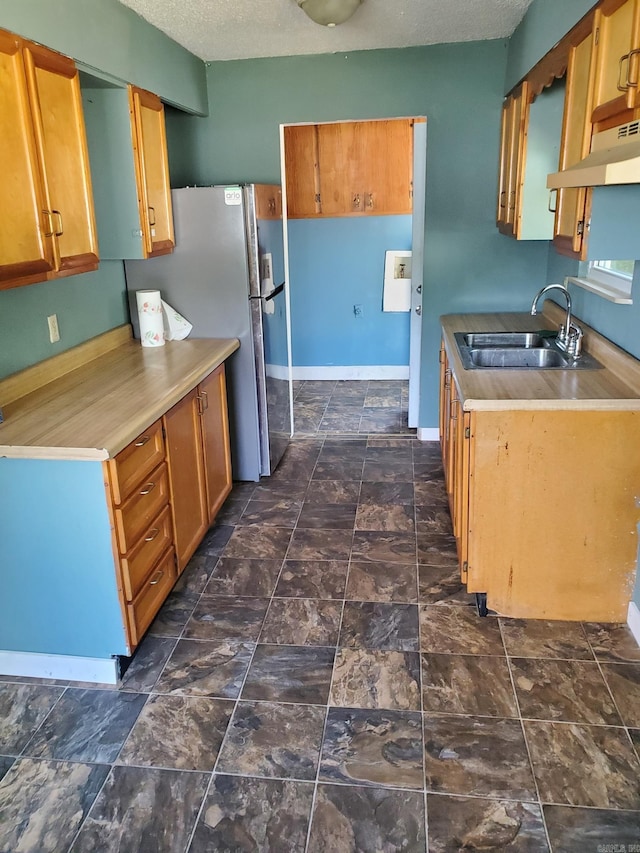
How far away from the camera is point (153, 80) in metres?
3.21

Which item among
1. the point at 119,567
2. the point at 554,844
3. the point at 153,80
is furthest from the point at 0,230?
the point at 554,844

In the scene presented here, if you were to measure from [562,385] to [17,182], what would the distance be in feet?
6.59

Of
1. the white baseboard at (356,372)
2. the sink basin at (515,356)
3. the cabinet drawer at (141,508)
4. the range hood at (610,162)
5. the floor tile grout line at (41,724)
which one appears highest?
the range hood at (610,162)

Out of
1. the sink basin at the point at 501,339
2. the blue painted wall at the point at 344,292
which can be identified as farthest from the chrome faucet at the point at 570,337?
the blue painted wall at the point at 344,292

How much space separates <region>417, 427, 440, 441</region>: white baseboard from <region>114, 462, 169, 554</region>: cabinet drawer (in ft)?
7.41

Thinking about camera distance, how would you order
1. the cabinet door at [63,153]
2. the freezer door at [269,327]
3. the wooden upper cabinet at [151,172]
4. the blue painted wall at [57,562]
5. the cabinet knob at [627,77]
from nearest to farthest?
the cabinet knob at [627,77], the blue painted wall at [57,562], the cabinet door at [63,153], the wooden upper cabinet at [151,172], the freezer door at [269,327]

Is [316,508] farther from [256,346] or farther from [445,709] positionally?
[445,709]

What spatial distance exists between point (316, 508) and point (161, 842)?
199 cm

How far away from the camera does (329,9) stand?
2885mm

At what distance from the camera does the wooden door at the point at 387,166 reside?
5.42 meters

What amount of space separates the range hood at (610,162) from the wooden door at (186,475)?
1634 mm

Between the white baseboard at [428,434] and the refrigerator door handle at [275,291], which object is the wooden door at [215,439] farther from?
the white baseboard at [428,434]

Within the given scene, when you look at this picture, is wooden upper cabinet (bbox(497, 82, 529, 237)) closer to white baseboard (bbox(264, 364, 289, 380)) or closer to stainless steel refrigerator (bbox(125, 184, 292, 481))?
stainless steel refrigerator (bbox(125, 184, 292, 481))

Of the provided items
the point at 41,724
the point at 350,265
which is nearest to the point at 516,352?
Result: the point at 41,724
